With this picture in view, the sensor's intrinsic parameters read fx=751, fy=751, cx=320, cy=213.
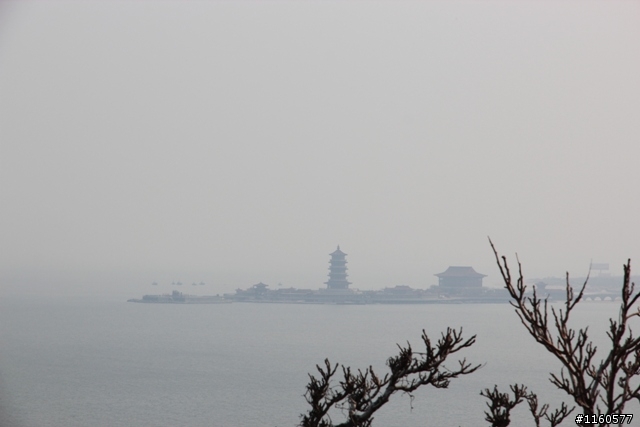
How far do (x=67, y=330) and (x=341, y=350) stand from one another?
80.5ft

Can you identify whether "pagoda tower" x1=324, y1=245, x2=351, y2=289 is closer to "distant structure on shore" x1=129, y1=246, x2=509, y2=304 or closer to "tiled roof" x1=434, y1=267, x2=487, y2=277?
"distant structure on shore" x1=129, y1=246, x2=509, y2=304

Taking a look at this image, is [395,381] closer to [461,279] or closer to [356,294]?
[356,294]

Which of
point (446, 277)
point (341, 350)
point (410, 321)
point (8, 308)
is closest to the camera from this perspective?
point (341, 350)

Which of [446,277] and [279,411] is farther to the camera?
[446,277]

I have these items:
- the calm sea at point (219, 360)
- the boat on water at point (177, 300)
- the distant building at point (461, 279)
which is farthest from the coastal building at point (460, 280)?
the boat on water at point (177, 300)

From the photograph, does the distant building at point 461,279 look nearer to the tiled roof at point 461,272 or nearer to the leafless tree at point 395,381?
the tiled roof at point 461,272

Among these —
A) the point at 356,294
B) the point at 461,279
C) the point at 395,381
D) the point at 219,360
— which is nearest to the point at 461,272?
the point at 461,279

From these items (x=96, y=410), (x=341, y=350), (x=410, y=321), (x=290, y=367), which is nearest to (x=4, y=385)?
(x=96, y=410)

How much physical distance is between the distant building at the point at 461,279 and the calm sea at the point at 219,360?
29.8 feet

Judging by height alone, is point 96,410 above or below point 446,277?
below

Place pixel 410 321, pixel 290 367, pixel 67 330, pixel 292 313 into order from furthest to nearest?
pixel 292 313, pixel 410 321, pixel 67 330, pixel 290 367

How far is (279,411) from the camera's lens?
2652cm

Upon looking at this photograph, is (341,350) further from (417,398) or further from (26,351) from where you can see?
(26,351)

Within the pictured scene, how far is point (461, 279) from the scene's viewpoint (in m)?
85.7
